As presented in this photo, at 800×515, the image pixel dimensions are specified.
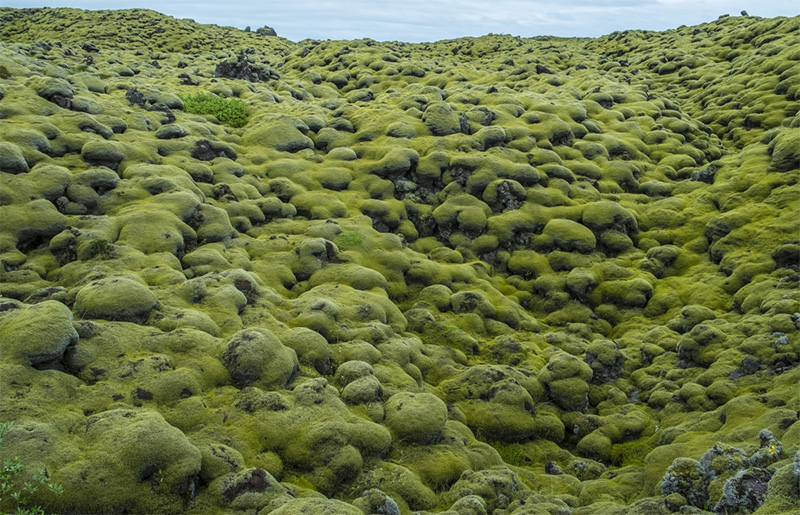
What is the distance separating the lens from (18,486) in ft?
30.4

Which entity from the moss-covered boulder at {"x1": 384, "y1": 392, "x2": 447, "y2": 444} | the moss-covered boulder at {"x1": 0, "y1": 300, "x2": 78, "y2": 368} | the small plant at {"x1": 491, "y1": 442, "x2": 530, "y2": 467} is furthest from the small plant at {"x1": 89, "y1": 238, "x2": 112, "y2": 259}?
the small plant at {"x1": 491, "y1": 442, "x2": 530, "y2": 467}

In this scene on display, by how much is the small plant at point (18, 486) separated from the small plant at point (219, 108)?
23596mm

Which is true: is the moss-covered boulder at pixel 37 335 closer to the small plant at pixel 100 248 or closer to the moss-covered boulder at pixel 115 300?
the moss-covered boulder at pixel 115 300

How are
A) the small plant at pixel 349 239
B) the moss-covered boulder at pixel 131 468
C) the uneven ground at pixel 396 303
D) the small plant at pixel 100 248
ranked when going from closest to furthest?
the moss-covered boulder at pixel 131 468, the uneven ground at pixel 396 303, the small plant at pixel 100 248, the small plant at pixel 349 239

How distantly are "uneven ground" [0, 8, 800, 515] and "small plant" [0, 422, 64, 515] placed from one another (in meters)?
0.18

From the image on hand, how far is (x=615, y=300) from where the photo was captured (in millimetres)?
21516

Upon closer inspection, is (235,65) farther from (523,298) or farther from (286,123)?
(523,298)

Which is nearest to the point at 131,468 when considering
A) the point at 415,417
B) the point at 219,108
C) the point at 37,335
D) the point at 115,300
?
the point at 37,335

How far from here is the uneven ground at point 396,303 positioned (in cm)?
1110

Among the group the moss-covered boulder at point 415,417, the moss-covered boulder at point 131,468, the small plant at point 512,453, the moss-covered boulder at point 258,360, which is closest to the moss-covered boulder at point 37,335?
the moss-covered boulder at point 131,468

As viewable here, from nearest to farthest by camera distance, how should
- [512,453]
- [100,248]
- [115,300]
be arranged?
[115,300] < [512,453] < [100,248]

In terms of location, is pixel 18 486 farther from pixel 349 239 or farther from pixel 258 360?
pixel 349 239

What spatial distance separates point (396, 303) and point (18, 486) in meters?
12.6

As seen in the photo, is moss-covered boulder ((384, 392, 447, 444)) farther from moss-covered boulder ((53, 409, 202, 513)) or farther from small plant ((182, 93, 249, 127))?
small plant ((182, 93, 249, 127))
